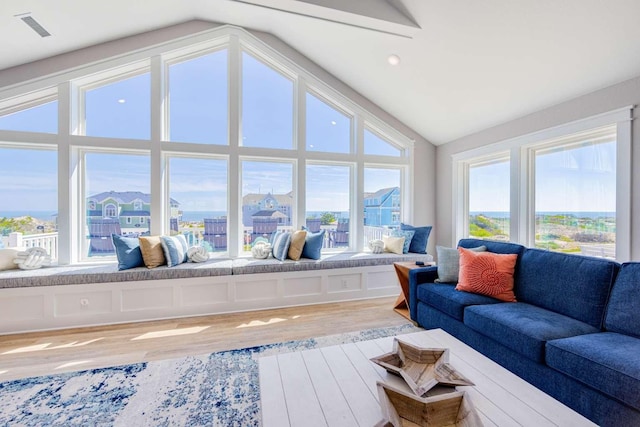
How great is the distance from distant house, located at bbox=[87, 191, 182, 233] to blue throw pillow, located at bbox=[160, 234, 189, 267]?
21.4 inches

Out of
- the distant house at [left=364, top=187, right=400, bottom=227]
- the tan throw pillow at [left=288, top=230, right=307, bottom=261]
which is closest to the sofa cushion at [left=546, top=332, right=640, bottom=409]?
the tan throw pillow at [left=288, top=230, right=307, bottom=261]

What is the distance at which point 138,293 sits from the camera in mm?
3080

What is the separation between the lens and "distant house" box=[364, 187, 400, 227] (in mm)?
4539

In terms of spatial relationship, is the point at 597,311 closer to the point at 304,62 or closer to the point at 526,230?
the point at 526,230

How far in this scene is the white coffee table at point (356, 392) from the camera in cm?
111

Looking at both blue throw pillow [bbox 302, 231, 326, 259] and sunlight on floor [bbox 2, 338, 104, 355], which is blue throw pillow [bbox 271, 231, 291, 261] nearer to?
blue throw pillow [bbox 302, 231, 326, 259]

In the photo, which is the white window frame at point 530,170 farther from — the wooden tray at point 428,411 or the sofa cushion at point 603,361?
the wooden tray at point 428,411

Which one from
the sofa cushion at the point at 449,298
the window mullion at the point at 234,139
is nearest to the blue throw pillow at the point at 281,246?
the window mullion at the point at 234,139

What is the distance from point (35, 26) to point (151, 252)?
8.34 feet

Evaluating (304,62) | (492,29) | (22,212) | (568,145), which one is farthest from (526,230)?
(22,212)

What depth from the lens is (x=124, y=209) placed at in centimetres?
361

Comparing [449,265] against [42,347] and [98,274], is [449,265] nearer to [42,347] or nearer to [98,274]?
[98,274]

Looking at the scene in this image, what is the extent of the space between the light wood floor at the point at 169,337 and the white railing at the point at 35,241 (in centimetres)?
111

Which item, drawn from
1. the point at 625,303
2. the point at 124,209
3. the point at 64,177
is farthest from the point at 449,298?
the point at 64,177
